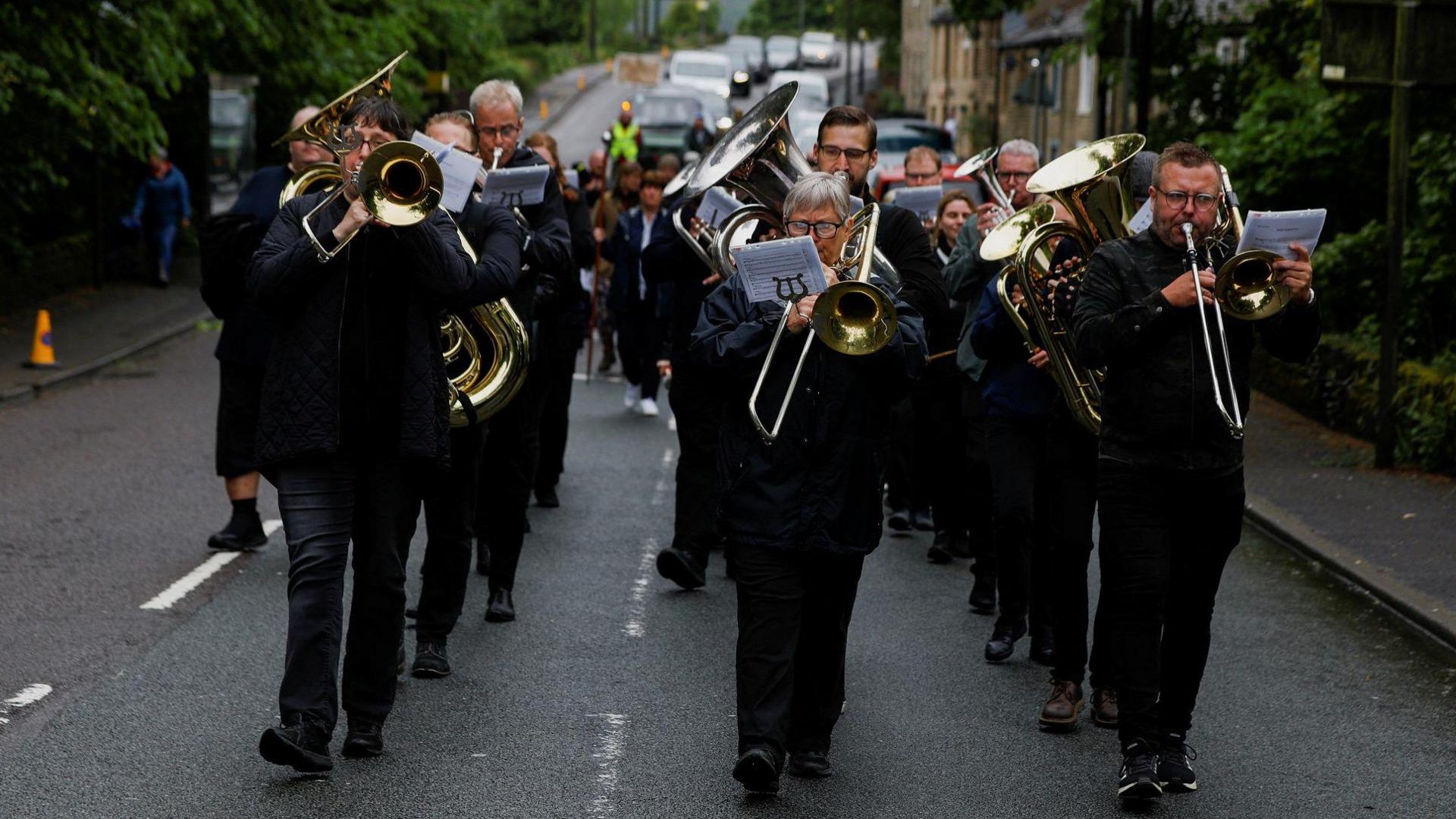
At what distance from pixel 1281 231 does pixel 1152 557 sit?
1.04m

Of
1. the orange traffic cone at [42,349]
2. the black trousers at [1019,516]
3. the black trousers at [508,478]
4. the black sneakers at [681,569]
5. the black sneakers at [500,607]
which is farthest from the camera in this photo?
the orange traffic cone at [42,349]

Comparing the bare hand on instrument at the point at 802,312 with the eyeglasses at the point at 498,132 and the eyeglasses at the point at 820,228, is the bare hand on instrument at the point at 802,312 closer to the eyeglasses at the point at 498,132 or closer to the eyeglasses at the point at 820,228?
the eyeglasses at the point at 820,228

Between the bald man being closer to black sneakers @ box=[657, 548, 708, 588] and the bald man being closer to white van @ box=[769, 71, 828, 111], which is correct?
black sneakers @ box=[657, 548, 708, 588]

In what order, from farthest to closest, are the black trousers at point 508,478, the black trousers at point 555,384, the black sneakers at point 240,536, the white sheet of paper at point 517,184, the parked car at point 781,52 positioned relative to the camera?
the parked car at point 781,52 < the black sneakers at point 240,536 < the black trousers at point 555,384 < the black trousers at point 508,478 < the white sheet of paper at point 517,184

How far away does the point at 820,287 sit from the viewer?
5.66 meters

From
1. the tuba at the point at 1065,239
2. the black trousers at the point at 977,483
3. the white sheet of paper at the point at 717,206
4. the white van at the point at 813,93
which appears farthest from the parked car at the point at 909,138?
the tuba at the point at 1065,239

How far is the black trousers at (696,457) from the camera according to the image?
29.5 feet

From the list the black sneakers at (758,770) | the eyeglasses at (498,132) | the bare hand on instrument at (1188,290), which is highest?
the eyeglasses at (498,132)

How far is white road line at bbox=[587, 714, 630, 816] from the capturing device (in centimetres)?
579

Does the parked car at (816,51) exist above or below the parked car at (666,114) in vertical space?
above

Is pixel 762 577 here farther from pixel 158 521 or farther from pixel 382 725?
pixel 158 521

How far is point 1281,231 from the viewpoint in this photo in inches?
221

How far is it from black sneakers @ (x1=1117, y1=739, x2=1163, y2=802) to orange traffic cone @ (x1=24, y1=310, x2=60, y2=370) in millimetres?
13328

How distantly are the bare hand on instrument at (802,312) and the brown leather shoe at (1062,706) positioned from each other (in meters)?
1.90
